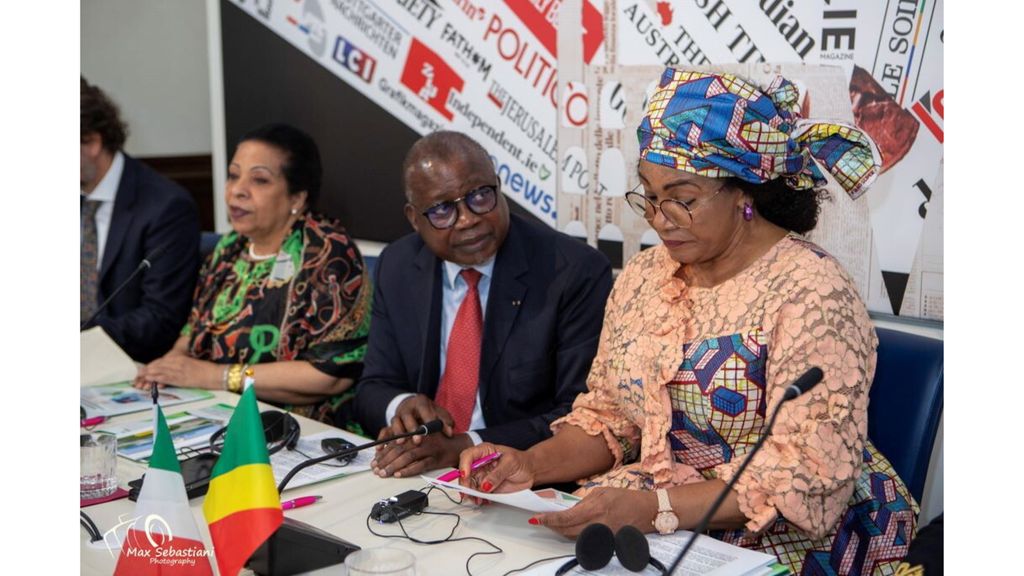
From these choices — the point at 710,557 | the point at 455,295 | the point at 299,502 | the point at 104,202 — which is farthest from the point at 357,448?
the point at 104,202

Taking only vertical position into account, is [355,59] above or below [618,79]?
above

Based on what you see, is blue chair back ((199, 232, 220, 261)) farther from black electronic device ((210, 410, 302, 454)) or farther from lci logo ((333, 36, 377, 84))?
black electronic device ((210, 410, 302, 454))

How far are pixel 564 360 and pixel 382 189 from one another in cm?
149

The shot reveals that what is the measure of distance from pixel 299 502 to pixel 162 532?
1.26 feet

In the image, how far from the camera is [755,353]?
184cm

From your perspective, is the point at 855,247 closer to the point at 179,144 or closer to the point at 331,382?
the point at 331,382

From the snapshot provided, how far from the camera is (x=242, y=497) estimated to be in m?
1.42

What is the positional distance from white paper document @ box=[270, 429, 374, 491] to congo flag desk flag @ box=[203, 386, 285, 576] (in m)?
0.47

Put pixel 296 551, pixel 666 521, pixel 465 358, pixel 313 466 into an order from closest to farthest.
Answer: pixel 296 551, pixel 666 521, pixel 313 466, pixel 465 358

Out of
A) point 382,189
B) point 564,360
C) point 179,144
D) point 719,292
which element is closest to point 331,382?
point 564,360

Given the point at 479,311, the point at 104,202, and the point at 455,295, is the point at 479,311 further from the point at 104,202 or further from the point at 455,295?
the point at 104,202

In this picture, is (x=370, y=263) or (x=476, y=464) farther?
(x=370, y=263)

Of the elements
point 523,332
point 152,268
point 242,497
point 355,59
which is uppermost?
point 355,59

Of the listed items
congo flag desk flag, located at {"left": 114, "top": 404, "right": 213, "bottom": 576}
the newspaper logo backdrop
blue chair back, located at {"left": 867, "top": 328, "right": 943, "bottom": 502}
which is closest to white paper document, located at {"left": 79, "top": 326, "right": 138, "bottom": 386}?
the newspaper logo backdrop
